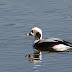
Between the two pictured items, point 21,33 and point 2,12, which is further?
point 2,12

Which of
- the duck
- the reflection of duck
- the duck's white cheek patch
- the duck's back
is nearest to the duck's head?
the duck

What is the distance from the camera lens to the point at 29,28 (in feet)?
65.2

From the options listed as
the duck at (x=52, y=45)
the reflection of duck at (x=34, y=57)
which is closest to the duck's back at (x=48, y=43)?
the duck at (x=52, y=45)

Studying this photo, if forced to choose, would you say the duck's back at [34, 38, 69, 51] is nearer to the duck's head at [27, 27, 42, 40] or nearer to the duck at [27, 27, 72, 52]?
the duck at [27, 27, 72, 52]

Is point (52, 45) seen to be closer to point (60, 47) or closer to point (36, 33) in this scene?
point (60, 47)

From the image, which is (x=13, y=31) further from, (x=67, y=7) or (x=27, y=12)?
(x=67, y=7)

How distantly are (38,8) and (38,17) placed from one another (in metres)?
1.41

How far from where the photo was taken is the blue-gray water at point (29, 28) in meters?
14.9

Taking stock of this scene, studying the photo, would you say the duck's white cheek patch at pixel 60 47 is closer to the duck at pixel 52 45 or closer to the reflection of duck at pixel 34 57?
the duck at pixel 52 45

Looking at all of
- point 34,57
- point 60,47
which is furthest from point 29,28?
point 34,57

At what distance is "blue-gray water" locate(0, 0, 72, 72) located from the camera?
14.9 m

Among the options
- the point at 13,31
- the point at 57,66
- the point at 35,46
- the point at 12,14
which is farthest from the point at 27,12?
the point at 57,66

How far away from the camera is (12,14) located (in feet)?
71.5

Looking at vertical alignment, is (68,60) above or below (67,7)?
below
